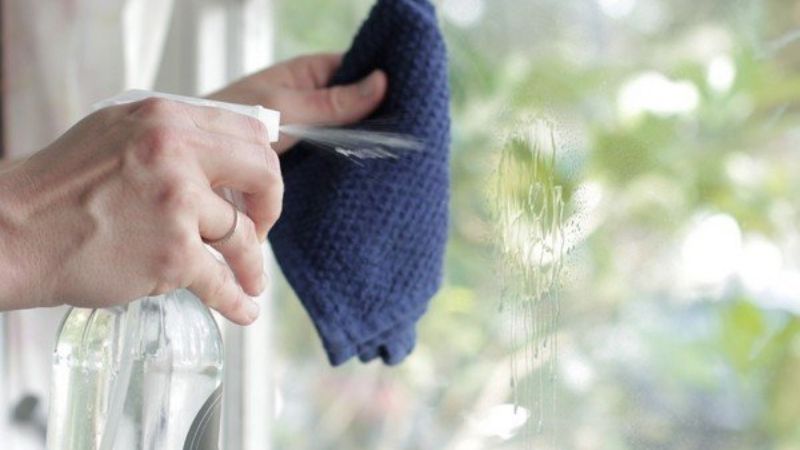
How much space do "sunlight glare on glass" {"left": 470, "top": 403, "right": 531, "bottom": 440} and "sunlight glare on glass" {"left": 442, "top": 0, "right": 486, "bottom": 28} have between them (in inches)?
12.5

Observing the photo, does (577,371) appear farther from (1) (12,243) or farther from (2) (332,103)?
(1) (12,243)

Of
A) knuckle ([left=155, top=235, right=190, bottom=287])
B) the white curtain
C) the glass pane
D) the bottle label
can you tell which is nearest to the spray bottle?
the bottle label

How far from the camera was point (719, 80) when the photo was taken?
0.75 m

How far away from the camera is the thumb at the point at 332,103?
2.86 ft

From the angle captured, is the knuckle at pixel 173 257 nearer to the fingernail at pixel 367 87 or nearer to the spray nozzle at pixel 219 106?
the spray nozzle at pixel 219 106

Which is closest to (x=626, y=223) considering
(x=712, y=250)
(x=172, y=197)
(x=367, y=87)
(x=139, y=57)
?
(x=712, y=250)

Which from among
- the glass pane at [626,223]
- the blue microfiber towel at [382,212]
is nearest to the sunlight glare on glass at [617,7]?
the glass pane at [626,223]

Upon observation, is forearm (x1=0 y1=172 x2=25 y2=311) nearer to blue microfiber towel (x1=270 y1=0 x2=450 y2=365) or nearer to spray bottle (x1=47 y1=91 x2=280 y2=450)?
spray bottle (x1=47 y1=91 x2=280 y2=450)

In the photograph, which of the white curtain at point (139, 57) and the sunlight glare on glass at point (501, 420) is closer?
the sunlight glare on glass at point (501, 420)

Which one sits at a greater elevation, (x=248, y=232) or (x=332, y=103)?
(x=332, y=103)

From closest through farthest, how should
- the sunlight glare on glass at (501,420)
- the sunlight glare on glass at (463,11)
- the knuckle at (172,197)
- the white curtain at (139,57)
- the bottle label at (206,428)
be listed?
the knuckle at (172,197) < the bottle label at (206,428) < the sunlight glare on glass at (501,420) < the sunlight glare on glass at (463,11) < the white curtain at (139,57)

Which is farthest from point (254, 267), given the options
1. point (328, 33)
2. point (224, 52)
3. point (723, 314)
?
point (224, 52)

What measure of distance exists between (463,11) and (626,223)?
306mm

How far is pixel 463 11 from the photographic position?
1.04 m
